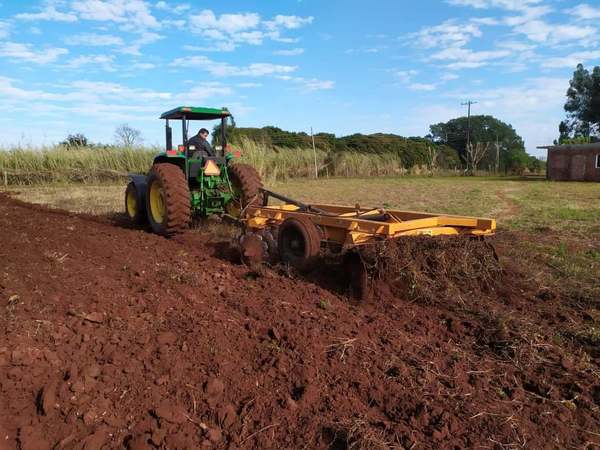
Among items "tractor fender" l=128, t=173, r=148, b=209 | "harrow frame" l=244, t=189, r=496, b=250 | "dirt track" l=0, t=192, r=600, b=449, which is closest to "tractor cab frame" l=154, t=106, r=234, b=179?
"tractor fender" l=128, t=173, r=148, b=209

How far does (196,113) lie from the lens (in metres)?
7.68

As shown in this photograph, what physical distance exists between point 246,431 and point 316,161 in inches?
1127

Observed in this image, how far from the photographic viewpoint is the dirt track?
2559 millimetres

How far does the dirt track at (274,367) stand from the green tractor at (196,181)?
2717mm

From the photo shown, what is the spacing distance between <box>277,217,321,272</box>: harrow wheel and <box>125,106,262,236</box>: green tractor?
6.14ft

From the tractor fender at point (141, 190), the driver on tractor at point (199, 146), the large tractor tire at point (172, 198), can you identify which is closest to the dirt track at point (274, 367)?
the large tractor tire at point (172, 198)

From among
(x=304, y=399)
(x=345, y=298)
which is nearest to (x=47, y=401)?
(x=304, y=399)

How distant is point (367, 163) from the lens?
35.0m

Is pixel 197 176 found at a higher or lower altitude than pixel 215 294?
higher

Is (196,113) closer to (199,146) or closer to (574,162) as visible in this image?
(199,146)

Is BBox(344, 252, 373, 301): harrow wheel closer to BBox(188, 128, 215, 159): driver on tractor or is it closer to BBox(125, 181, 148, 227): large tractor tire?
BBox(188, 128, 215, 159): driver on tractor

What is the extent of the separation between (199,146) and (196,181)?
61 centimetres

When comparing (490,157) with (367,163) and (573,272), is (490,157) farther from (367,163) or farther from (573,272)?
(573,272)

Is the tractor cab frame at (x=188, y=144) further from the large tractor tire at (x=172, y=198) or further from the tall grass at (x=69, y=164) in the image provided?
the tall grass at (x=69, y=164)
